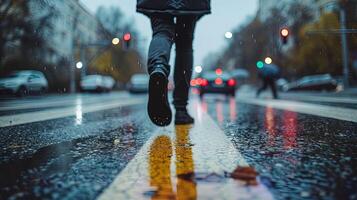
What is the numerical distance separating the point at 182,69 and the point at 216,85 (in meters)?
16.0

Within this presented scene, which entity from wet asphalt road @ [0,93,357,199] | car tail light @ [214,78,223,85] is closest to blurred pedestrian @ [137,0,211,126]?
wet asphalt road @ [0,93,357,199]

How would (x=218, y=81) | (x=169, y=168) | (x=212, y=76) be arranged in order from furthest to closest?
(x=212, y=76) < (x=218, y=81) < (x=169, y=168)

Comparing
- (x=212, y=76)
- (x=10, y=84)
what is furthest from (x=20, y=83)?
(x=212, y=76)

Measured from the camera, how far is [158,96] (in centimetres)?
249

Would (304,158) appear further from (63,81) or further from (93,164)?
(63,81)

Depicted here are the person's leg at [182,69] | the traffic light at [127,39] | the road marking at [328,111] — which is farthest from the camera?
the traffic light at [127,39]

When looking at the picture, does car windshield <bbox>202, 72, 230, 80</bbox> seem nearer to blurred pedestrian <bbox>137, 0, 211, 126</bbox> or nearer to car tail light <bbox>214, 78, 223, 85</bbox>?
car tail light <bbox>214, 78, 223, 85</bbox>

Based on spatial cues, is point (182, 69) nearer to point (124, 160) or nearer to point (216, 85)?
point (124, 160)

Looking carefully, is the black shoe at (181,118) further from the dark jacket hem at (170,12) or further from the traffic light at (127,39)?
the traffic light at (127,39)

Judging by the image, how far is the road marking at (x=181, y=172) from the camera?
45.2 inches

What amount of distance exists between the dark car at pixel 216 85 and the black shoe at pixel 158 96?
16.3 m

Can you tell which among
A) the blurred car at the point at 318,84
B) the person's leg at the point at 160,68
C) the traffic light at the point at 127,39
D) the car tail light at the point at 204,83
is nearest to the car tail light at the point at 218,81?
the car tail light at the point at 204,83

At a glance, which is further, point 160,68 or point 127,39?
point 127,39

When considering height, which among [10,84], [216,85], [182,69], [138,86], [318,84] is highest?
[182,69]
